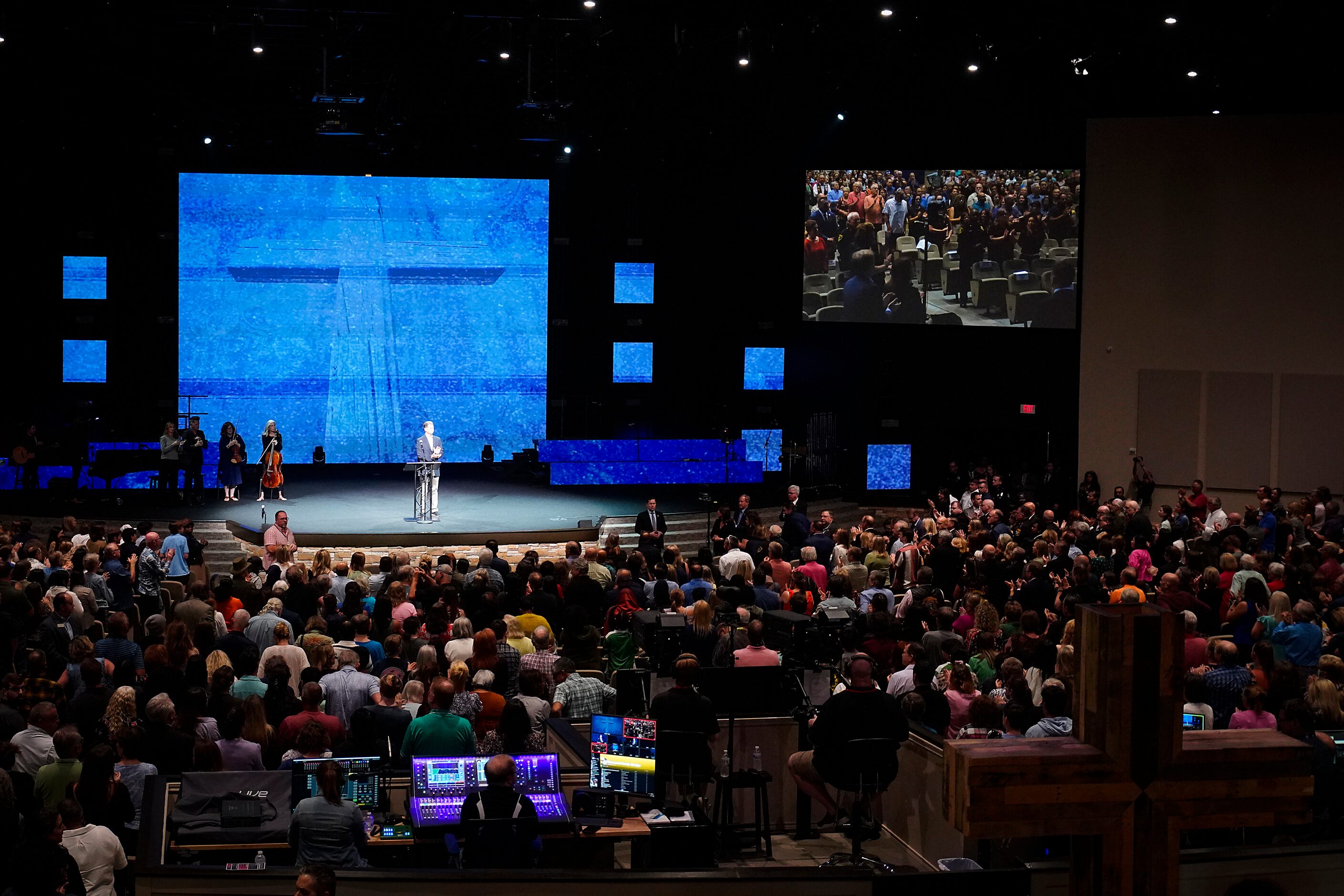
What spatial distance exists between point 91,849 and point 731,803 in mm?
3270

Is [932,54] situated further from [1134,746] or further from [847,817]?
[1134,746]

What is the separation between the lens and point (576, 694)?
25.8 feet

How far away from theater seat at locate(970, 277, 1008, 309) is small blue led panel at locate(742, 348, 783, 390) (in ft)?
10.8

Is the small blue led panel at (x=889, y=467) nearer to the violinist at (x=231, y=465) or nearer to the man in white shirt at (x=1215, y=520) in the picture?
the man in white shirt at (x=1215, y=520)

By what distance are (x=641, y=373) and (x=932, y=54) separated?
6738 mm

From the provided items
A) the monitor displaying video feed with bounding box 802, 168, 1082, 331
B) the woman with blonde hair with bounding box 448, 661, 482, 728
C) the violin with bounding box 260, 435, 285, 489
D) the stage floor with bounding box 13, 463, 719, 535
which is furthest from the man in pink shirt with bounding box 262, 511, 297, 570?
the monitor displaying video feed with bounding box 802, 168, 1082, 331

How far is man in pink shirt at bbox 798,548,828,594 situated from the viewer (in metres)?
12.3

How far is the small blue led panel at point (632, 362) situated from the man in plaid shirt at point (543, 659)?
45.7 ft

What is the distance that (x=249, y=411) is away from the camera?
71.4 ft

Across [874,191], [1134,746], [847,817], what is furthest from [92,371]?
[1134,746]

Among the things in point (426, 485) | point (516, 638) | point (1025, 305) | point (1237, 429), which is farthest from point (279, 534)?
point (1237, 429)

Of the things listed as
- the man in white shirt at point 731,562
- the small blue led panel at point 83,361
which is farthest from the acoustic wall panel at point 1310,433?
the small blue led panel at point 83,361

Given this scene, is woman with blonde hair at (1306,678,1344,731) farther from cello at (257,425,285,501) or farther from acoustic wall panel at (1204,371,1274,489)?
cello at (257,425,285,501)

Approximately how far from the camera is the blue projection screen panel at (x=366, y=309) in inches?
851
